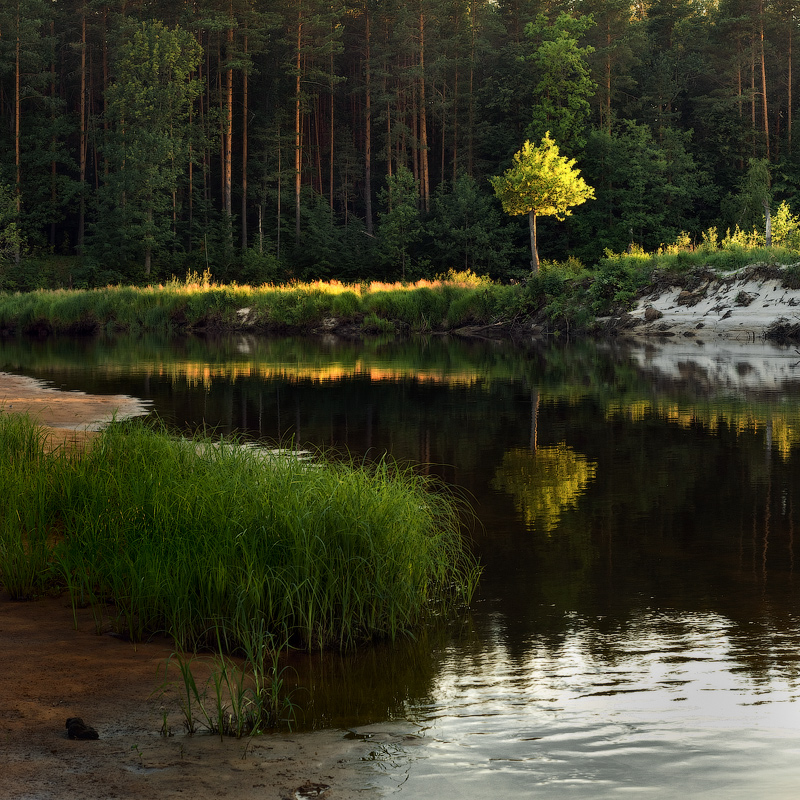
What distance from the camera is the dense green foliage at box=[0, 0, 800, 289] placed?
67812 millimetres

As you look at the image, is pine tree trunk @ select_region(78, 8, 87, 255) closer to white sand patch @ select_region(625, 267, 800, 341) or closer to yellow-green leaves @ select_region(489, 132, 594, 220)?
yellow-green leaves @ select_region(489, 132, 594, 220)

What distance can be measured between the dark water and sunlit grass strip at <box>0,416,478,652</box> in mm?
370

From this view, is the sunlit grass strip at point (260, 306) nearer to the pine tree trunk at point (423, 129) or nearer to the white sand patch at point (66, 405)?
the pine tree trunk at point (423, 129)

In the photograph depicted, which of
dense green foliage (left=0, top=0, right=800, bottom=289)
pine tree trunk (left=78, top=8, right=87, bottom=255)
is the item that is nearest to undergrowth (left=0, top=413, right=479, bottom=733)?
dense green foliage (left=0, top=0, right=800, bottom=289)

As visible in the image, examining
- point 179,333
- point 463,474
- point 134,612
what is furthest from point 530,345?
point 134,612

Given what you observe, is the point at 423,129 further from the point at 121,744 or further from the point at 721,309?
the point at 121,744

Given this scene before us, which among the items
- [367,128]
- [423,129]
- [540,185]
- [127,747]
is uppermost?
[367,128]

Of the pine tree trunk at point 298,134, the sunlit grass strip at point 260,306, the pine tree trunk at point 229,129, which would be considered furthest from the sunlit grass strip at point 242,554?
the pine tree trunk at point 229,129

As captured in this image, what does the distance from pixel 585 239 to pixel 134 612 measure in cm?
6403

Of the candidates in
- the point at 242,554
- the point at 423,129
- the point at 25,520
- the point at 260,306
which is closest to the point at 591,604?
the point at 242,554

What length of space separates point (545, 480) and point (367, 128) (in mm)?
70284

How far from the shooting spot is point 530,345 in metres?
39.8

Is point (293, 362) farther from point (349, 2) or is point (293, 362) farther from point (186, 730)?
point (349, 2)

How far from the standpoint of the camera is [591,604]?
7.74 metres
